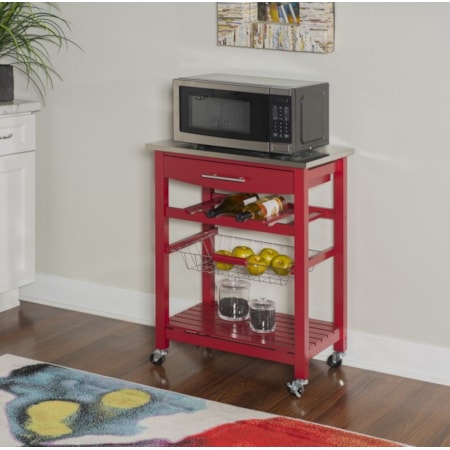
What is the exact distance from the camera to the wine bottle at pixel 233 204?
140 inches

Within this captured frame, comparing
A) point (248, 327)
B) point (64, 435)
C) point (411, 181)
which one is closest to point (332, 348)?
point (248, 327)

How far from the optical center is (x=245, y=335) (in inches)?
144

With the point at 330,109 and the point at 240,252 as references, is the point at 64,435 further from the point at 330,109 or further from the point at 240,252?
the point at 330,109

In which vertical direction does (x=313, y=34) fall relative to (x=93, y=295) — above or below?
above

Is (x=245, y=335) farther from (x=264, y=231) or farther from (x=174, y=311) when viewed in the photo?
(x=174, y=311)

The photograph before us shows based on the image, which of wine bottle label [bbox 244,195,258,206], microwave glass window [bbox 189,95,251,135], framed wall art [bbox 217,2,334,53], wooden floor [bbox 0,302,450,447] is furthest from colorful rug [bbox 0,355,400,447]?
framed wall art [bbox 217,2,334,53]

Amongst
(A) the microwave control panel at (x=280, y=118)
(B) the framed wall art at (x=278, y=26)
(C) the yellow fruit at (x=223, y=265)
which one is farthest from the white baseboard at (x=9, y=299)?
(A) the microwave control panel at (x=280, y=118)

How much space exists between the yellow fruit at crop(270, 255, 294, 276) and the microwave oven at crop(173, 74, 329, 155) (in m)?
0.45

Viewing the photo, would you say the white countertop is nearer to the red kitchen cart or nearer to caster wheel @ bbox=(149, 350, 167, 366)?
the red kitchen cart

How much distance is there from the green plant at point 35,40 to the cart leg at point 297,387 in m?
1.75

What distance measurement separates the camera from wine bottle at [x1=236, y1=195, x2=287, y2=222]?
346 cm

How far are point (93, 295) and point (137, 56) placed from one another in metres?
1.12

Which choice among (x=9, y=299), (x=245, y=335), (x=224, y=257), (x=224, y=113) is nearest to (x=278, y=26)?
(x=224, y=113)

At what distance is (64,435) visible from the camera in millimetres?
3102
